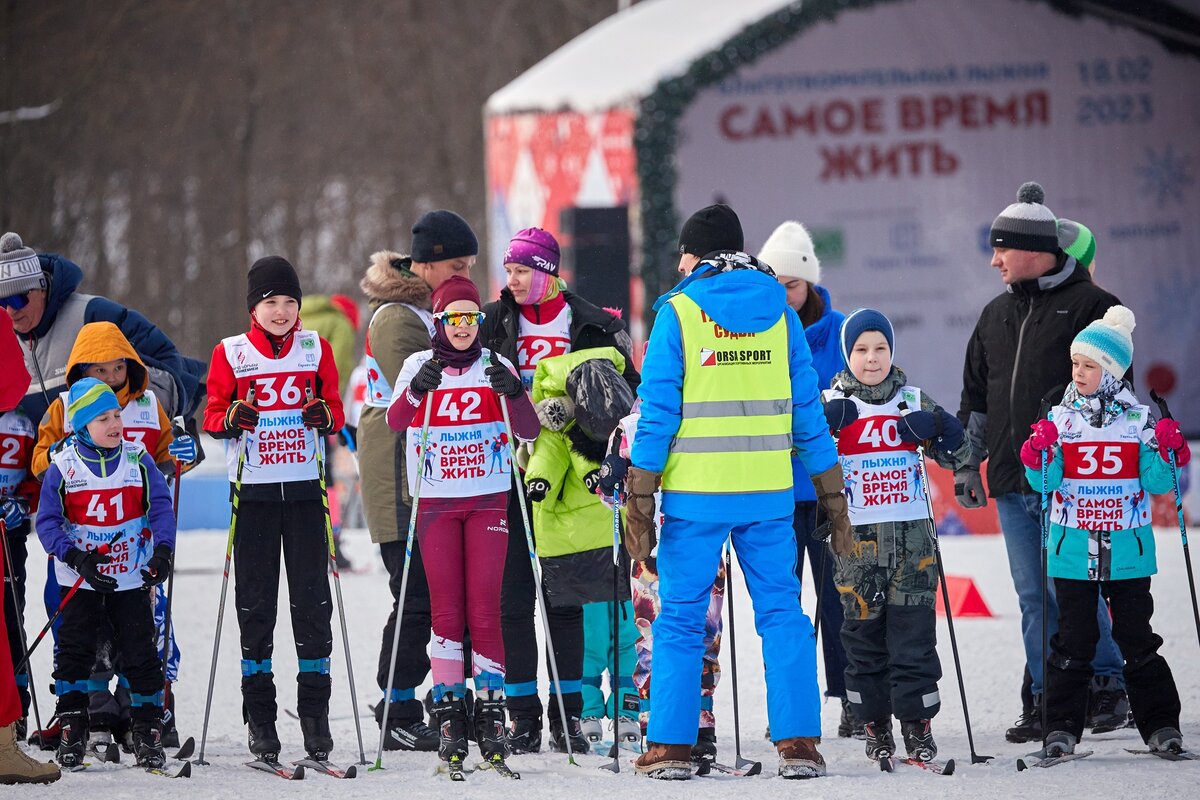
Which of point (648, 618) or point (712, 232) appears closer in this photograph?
point (712, 232)

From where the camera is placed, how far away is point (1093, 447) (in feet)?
18.8

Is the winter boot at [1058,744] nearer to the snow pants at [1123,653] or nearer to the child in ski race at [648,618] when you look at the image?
the snow pants at [1123,653]

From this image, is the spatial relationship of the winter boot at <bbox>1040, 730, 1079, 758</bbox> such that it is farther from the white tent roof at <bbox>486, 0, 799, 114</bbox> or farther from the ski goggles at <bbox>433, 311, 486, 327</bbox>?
the white tent roof at <bbox>486, 0, 799, 114</bbox>

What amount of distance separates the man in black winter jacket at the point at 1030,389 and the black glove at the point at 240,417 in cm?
252

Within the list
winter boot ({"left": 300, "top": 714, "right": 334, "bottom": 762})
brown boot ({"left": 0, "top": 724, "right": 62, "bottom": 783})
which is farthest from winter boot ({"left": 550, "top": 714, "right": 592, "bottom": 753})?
brown boot ({"left": 0, "top": 724, "right": 62, "bottom": 783})

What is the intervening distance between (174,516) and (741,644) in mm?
3248

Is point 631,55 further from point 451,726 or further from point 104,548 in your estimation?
point 451,726

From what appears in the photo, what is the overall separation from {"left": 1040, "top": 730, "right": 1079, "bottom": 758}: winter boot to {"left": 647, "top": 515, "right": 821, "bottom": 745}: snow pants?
0.83 meters

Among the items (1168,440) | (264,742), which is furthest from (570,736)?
(1168,440)

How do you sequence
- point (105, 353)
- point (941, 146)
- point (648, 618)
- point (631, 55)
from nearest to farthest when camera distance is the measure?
point (648, 618)
point (105, 353)
point (941, 146)
point (631, 55)

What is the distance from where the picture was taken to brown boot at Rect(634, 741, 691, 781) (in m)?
5.23

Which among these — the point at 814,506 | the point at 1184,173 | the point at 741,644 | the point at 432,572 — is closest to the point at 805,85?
the point at 1184,173

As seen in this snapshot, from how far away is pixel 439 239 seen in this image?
20.8 feet

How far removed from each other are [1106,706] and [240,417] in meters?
3.26
